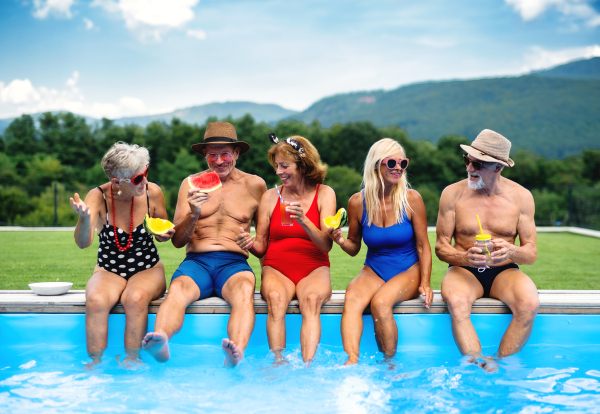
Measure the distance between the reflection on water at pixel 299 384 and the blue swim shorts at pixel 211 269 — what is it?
0.54 metres

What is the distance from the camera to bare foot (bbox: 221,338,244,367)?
3.27 meters

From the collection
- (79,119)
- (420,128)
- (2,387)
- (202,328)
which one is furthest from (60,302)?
(420,128)

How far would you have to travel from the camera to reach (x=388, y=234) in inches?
160

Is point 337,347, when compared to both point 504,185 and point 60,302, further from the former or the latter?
point 60,302

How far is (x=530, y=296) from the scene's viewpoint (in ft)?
12.2

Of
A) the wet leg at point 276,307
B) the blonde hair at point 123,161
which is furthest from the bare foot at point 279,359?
the blonde hair at point 123,161

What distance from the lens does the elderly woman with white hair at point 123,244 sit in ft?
12.1

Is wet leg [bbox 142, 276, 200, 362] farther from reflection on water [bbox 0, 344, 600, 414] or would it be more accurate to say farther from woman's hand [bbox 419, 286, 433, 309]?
woman's hand [bbox 419, 286, 433, 309]

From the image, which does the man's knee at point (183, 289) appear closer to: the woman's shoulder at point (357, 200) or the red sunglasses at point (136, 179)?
the red sunglasses at point (136, 179)

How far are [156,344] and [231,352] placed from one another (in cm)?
49

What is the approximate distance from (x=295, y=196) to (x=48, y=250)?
746cm

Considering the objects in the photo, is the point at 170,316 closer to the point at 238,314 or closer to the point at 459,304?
the point at 238,314

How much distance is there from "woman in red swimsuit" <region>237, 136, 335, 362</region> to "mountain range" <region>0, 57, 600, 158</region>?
2206 inches

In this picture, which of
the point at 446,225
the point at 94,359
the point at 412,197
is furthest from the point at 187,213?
the point at 446,225
